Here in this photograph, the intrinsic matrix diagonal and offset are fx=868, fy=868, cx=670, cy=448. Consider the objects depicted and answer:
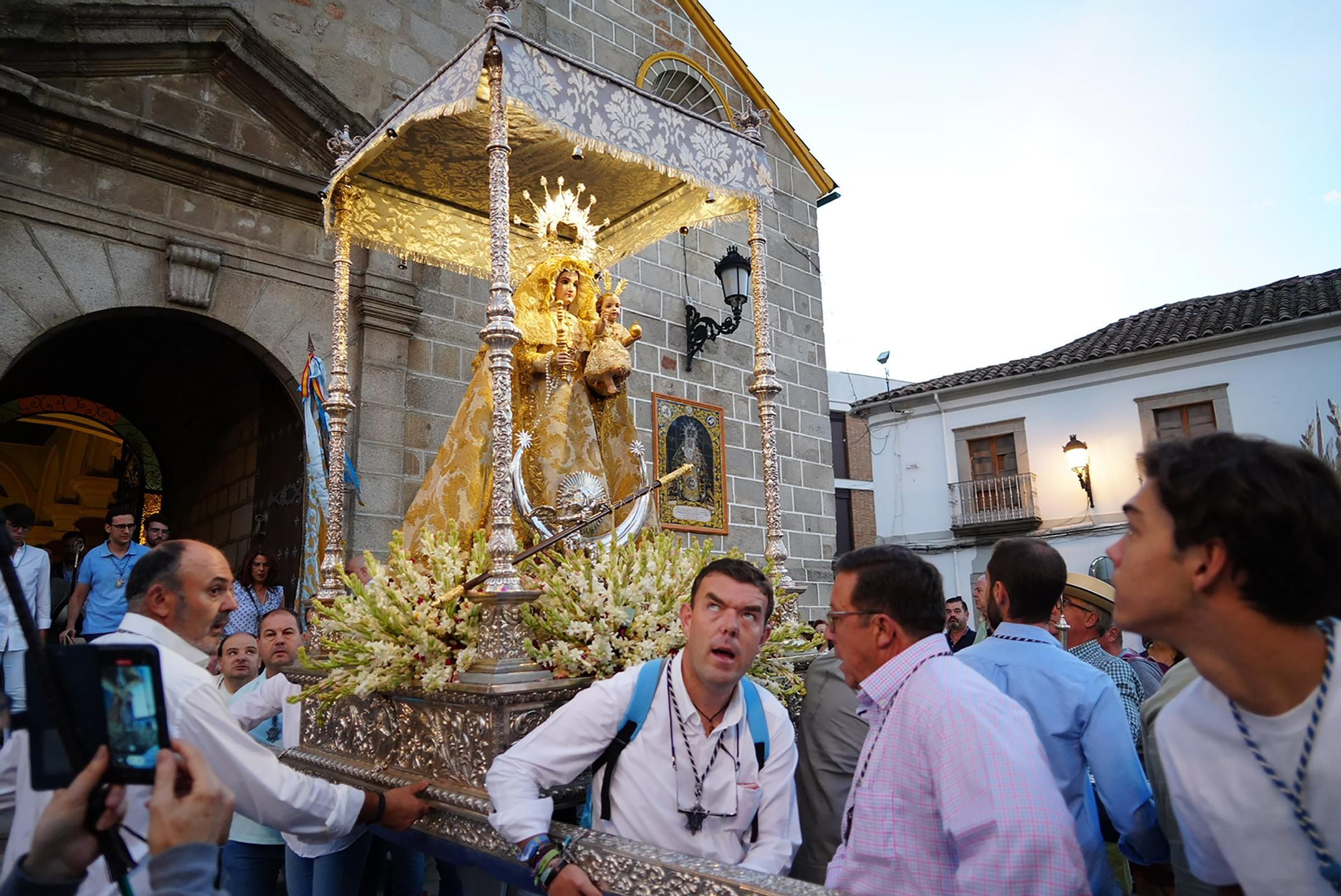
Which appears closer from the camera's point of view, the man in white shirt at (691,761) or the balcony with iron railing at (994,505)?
the man in white shirt at (691,761)

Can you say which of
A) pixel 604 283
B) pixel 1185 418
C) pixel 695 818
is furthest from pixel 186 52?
pixel 1185 418

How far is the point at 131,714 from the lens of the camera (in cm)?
133

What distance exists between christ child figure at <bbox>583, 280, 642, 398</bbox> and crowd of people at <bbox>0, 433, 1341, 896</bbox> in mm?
A: 2130

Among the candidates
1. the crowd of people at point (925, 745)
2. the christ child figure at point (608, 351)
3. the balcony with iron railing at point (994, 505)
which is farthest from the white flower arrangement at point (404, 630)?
the balcony with iron railing at point (994, 505)

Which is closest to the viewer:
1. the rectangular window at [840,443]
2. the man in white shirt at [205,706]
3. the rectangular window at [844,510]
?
the man in white shirt at [205,706]

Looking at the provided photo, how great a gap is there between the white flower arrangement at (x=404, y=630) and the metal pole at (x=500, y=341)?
0.17 metres

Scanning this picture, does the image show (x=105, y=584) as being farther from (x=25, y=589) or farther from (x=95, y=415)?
(x=95, y=415)

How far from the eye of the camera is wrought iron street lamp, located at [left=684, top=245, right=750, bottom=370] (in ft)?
25.9

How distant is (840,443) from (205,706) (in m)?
19.9

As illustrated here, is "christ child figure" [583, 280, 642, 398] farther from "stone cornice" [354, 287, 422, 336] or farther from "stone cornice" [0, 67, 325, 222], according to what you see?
"stone cornice" [0, 67, 325, 222]

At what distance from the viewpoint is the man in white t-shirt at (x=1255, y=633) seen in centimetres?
123

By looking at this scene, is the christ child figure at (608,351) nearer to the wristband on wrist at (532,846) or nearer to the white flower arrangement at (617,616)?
the white flower arrangement at (617,616)

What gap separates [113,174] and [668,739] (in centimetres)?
538

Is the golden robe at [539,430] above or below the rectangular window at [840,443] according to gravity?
below
